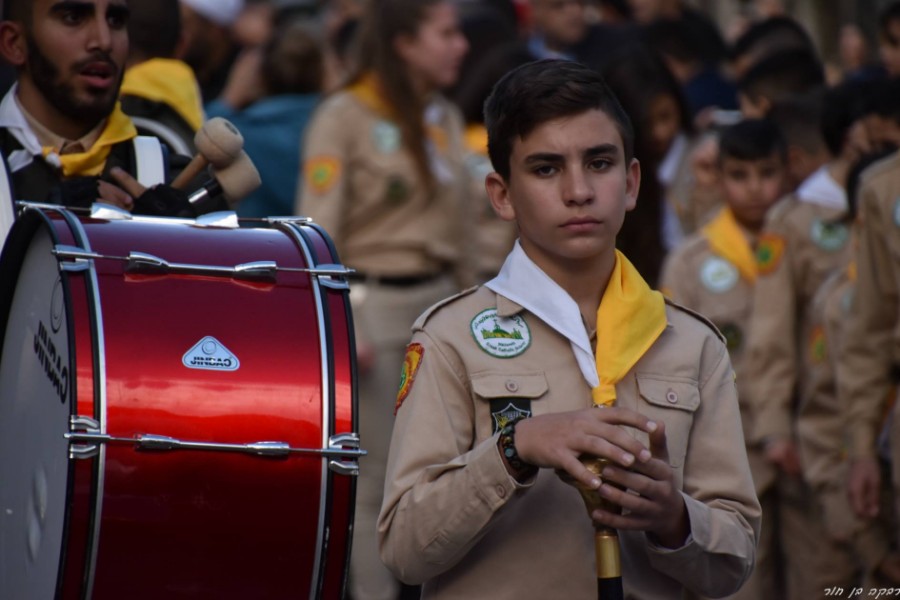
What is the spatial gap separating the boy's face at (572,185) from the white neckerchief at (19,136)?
1.59m

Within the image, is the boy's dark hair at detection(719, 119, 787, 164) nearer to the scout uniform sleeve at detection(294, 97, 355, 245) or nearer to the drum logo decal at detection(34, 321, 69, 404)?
the scout uniform sleeve at detection(294, 97, 355, 245)

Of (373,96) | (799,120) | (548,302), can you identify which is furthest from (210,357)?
(799,120)

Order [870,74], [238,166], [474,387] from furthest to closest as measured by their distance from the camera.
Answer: [870,74], [238,166], [474,387]

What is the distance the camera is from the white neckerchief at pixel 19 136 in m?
4.54

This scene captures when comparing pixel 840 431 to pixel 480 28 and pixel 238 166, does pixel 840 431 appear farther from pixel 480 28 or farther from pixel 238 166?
pixel 480 28

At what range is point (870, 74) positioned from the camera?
31.0 feet

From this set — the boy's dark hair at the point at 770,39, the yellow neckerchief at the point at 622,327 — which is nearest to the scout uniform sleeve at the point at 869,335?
the yellow neckerchief at the point at 622,327

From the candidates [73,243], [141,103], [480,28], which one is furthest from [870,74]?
[73,243]

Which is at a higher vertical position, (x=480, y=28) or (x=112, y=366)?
(x=480, y=28)

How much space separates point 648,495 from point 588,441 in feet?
0.51

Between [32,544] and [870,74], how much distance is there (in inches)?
263

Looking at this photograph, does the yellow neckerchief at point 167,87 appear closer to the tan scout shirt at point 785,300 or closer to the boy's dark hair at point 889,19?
the tan scout shirt at point 785,300

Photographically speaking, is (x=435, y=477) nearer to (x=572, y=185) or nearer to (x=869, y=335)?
(x=572, y=185)

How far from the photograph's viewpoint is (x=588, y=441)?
9.98 feet
